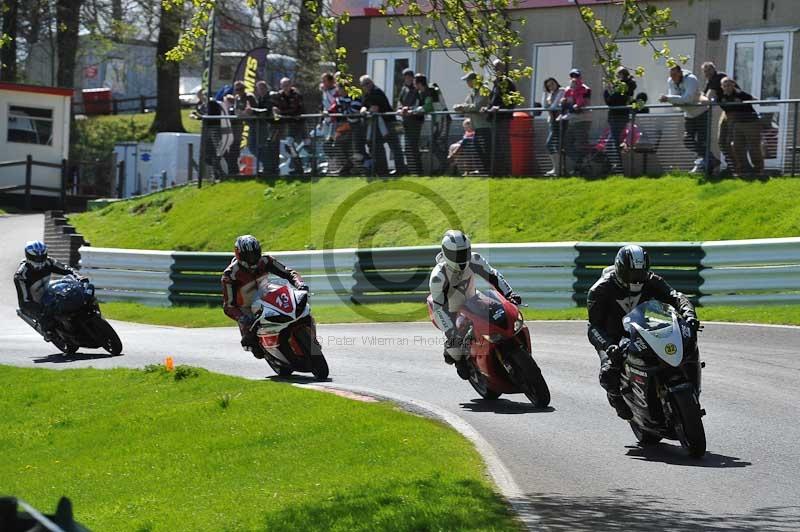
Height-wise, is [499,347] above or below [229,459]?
above

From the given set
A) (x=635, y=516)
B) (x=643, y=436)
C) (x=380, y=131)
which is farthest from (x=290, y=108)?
(x=635, y=516)

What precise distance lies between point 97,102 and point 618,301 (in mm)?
55849

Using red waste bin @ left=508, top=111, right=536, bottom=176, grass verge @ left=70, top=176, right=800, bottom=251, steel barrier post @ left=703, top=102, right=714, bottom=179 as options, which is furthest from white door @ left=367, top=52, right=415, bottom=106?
steel barrier post @ left=703, top=102, right=714, bottom=179

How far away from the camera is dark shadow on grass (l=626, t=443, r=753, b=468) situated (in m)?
9.76

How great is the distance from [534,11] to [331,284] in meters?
9.09

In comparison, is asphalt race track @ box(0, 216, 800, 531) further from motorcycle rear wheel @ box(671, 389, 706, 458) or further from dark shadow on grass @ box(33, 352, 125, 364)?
motorcycle rear wheel @ box(671, 389, 706, 458)

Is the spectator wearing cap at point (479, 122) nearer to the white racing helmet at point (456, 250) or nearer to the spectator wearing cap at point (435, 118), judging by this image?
the spectator wearing cap at point (435, 118)

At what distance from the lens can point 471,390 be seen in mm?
13555

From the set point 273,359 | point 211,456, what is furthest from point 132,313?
point 211,456

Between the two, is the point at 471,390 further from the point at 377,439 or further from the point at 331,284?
the point at 331,284

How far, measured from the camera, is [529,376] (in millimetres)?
12078

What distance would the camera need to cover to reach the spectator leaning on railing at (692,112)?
21.6m

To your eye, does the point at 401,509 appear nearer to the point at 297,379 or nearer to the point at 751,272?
the point at 297,379

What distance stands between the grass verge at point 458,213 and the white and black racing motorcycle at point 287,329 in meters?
8.14
